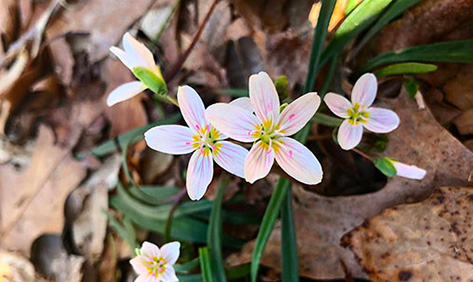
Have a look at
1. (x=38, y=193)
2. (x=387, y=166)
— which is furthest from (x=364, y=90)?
(x=38, y=193)

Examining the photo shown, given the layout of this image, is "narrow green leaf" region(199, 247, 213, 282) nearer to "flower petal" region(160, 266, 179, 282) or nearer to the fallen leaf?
"flower petal" region(160, 266, 179, 282)

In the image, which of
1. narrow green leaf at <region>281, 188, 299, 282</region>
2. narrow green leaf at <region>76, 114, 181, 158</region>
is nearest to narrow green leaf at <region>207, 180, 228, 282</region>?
narrow green leaf at <region>281, 188, 299, 282</region>

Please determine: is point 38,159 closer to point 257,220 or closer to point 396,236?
point 257,220

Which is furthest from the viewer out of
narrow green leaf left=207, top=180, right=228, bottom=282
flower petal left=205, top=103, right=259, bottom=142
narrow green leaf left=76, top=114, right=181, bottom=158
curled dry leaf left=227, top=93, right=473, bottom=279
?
narrow green leaf left=76, top=114, right=181, bottom=158

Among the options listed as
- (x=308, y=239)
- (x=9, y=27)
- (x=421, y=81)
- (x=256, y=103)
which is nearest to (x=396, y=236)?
(x=308, y=239)

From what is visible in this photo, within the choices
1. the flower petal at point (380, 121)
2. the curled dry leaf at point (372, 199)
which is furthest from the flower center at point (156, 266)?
the flower petal at point (380, 121)

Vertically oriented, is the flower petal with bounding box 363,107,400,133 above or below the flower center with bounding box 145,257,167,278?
above

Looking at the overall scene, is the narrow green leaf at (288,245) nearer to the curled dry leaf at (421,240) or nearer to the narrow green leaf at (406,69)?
the curled dry leaf at (421,240)
